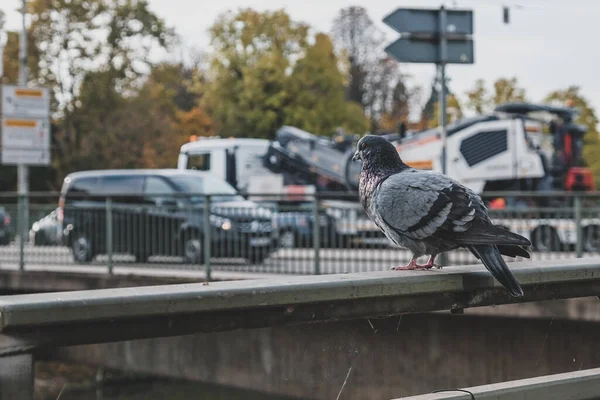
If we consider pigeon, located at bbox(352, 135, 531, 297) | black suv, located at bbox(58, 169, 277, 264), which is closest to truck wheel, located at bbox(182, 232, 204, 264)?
black suv, located at bbox(58, 169, 277, 264)

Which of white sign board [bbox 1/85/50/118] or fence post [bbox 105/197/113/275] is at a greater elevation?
white sign board [bbox 1/85/50/118]

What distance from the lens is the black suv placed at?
14.0m

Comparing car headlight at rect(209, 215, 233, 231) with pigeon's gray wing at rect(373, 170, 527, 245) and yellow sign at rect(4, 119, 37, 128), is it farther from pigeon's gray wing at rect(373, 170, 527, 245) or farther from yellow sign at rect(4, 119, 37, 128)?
pigeon's gray wing at rect(373, 170, 527, 245)

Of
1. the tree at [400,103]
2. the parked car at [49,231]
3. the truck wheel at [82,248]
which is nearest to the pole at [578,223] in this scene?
the truck wheel at [82,248]

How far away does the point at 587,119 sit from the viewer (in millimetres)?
49656

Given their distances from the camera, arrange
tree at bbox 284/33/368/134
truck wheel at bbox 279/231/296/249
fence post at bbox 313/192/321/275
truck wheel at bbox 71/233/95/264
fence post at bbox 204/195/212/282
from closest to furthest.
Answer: fence post at bbox 313/192/321/275 → truck wheel at bbox 279/231/296/249 → fence post at bbox 204/195/212/282 → truck wheel at bbox 71/233/95/264 → tree at bbox 284/33/368/134

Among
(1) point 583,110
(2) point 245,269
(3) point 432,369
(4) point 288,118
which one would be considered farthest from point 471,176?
(4) point 288,118

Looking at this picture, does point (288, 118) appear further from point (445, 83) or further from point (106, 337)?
point (106, 337)

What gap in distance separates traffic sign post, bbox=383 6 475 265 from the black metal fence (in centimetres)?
197

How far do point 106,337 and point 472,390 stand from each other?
1.00 meters

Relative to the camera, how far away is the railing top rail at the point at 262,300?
1.96 m

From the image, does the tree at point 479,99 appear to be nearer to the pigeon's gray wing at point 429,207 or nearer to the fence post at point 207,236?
the fence post at point 207,236

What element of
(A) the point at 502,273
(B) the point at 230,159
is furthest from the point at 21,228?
(A) the point at 502,273

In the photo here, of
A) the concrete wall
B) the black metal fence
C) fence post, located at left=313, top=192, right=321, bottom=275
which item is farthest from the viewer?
fence post, located at left=313, top=192, right=321, bottom=275
